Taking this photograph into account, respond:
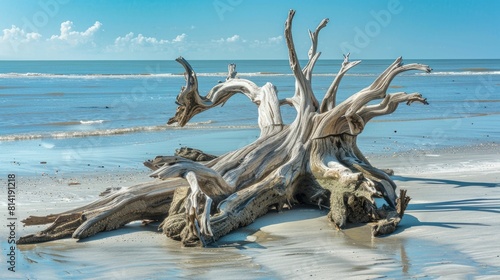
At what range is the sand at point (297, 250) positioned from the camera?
5.73 meters

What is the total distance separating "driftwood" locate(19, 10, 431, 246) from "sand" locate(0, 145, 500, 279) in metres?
0.16

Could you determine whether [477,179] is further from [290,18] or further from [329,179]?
[290,18]

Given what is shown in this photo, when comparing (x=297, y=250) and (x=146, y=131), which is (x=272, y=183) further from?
(x=146, y=131)

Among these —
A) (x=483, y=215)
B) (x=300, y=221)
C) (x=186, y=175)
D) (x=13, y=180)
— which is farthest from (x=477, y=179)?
(x=13, y=180)

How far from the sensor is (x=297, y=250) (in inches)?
253

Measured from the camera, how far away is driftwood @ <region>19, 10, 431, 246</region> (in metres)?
6.86

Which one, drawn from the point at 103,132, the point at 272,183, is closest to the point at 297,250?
the point at 272,183

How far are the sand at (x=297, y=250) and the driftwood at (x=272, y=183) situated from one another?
16cm

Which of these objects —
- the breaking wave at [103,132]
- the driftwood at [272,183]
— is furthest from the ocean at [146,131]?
the driftwood at [272,183]

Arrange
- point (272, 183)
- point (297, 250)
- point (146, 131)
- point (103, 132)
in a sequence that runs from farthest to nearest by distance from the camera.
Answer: point (146, 131) < point (103, 132) < point (272, 183) < point (297, 250)

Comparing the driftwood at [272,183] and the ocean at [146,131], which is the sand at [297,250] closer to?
the driftwood at [272,183]

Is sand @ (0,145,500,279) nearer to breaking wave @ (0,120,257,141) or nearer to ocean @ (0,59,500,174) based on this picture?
ocean @ (0,59,500,174)

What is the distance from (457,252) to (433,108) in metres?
18.7

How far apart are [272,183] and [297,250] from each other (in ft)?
4.77
